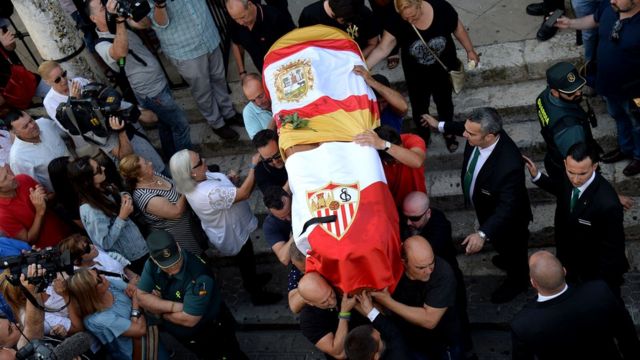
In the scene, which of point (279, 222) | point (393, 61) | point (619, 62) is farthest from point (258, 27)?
point (619, 62)

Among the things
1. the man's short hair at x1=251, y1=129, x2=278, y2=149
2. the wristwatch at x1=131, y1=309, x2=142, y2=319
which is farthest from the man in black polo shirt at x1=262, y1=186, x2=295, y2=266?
the wristwatch at x1=131, y1=309, x2=142, y2=319

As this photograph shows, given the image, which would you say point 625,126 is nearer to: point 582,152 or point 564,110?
point 564,110

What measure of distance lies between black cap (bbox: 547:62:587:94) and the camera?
133 inches

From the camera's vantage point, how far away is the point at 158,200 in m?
5.34

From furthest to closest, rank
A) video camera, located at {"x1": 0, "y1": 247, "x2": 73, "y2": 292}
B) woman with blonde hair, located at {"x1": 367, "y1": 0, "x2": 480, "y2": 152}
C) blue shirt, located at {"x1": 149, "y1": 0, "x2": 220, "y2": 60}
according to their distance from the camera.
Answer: blue shirt, located at {"x1": 149, "y1": 0, "x2": 220, "y2": 60} → woman with blonde hair, located at {"x1": 367, "y1": 0, "x2": 480, "y2": 152} → video camera, located at {"x1": 0, "y1": 247, "x2": 73, "y2": 292}

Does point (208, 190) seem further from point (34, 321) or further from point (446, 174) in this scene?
point (446, 174)

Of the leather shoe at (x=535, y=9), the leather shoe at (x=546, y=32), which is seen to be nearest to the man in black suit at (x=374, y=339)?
the leather shoe at (x=546, y=32)

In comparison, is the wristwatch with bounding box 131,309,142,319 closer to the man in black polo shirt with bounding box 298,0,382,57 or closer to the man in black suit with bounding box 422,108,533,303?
the man in black suit with bounding box 422,108,533,303

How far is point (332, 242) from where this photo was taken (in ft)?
14.1

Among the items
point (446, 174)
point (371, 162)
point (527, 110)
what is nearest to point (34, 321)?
point (371, 162)

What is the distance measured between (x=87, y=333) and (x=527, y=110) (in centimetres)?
413

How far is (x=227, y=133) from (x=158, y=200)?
5.89 feet

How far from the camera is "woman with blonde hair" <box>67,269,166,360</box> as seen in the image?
14.9ft

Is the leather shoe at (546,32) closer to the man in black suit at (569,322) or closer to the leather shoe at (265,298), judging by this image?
the man in black suit at (569,322)
